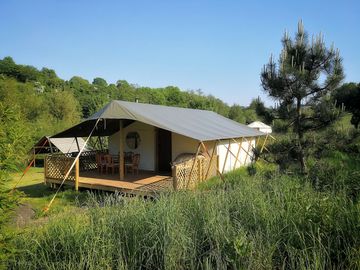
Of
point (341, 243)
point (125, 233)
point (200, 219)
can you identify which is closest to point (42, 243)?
point (125, 233)

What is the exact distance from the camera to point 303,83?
7.30 metres

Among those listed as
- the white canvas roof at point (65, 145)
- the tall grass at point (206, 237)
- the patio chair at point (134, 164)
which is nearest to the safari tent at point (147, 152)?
the patio chair at point (134, 164)

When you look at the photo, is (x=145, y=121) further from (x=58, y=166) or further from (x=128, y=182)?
(x=58, y=166)

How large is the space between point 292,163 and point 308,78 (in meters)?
1.97

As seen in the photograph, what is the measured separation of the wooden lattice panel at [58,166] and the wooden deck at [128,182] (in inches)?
7.0

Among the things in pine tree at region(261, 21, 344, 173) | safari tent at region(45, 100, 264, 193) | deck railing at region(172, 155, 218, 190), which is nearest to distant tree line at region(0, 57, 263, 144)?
pine tree at region(261, 21, 344, 173)

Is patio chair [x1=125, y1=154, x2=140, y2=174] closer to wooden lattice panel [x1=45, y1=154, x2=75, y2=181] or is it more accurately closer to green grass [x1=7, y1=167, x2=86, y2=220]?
wooden lattice panel [x1=45, y1=154, x2=75, y2=181]

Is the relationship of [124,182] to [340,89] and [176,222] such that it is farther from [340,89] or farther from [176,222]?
[176,222]

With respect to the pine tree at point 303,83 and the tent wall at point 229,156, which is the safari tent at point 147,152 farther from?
the pine tree at point 303,83

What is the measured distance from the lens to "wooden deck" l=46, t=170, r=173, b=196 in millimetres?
9492

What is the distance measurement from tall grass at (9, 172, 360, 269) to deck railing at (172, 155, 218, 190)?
458cm

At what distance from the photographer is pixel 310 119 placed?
25.2 feet

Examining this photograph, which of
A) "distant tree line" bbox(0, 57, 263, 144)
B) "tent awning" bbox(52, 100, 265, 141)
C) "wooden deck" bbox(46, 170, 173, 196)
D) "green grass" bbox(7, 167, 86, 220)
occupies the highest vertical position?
"distant tree line" bbox(0, 57, 263, 144)

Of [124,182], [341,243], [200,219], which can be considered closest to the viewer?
[341,243]
